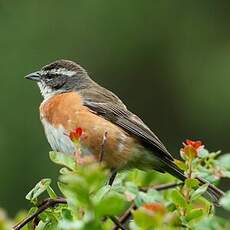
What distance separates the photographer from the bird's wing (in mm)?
5059

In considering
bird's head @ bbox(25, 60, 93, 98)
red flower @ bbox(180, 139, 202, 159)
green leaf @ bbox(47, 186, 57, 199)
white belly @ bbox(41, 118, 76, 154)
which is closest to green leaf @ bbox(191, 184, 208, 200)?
red flower @ bbox(180, 139, 202, 159)

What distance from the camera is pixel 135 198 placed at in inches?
93.7

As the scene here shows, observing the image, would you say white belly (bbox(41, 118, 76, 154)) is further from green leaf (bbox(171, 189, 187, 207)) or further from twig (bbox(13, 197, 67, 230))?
green leaf (bbox(171, 189, 187, 207))

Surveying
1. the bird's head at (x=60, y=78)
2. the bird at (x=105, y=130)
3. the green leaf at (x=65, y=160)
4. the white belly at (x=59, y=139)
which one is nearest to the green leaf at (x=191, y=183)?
the green leaf at (x=65, y=160)

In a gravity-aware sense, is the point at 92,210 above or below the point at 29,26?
above

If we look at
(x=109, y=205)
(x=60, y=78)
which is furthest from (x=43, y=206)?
(x=60, y=78)

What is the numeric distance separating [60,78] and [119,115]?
75 cm

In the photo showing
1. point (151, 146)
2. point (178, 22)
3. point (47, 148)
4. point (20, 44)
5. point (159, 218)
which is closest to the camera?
point (159, 218)

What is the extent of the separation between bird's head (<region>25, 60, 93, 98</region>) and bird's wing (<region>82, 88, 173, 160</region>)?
32 centimetres

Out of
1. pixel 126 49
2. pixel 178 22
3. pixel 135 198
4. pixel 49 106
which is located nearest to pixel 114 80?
pixel 126 49

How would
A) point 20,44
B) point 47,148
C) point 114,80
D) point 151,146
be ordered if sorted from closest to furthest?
1. point 151,146
2. point 47,148
3. point 20,44
4. point 114,80

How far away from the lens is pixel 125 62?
14.0m

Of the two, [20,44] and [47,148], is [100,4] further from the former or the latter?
[47,148]

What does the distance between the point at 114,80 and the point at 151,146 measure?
8471 mm
